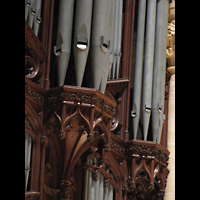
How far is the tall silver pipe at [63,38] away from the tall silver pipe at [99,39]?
348mm

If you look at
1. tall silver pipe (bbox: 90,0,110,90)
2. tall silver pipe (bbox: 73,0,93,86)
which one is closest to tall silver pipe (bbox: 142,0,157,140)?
tall silver pipe (bbox: 90,0,110,90)

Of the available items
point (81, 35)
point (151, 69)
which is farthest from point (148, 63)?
point (81, 35)

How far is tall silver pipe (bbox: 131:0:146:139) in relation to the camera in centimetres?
912

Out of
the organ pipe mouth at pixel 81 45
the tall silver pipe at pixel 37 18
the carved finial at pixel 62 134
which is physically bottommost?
the carved finial at pixel 62 134

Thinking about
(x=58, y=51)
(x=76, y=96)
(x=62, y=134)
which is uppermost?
(x=58, y=51)

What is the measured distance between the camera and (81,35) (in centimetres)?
686

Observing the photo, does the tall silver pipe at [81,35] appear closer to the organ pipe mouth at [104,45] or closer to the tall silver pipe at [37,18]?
the organ pipe mouth at [104,45]

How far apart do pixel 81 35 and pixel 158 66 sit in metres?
3.17

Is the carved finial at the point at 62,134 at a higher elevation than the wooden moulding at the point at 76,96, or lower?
lower

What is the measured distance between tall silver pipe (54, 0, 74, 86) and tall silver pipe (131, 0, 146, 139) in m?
2.61

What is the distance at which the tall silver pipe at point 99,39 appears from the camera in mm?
6879

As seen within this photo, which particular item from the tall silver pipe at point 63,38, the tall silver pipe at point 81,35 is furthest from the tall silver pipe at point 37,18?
the tall silver pipe at point 81,35

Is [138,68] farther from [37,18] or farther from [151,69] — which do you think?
[37,18]

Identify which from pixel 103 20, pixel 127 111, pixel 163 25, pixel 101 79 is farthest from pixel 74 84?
pixel 163 25
